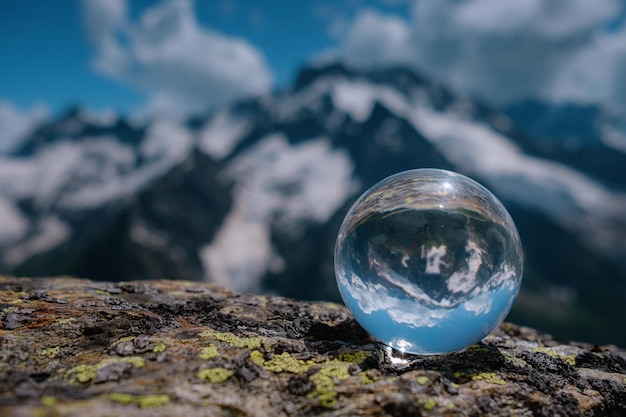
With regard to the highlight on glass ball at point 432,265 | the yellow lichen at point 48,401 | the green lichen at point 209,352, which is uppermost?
the highlight on glass ball at point 432,265

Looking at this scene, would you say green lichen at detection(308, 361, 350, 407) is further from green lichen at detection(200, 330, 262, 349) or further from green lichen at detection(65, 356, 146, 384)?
green lichen at detection(65, 356, 146, 384)

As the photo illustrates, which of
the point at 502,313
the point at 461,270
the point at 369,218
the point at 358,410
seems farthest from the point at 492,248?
the point at 358,410

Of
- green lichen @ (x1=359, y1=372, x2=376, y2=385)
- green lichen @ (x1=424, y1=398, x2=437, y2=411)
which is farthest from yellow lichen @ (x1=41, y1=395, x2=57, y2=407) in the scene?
green lichen @ (x1=424, y1=398, x2=437, y2=411)

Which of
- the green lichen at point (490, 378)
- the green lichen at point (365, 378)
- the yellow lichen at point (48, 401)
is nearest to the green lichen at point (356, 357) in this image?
the green lichen at point (365, 378)

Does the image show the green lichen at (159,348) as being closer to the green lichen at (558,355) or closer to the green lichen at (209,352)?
the green lichen at (209,352)

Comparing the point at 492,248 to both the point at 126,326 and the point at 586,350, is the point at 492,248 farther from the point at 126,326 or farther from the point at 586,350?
the point at 126,326
